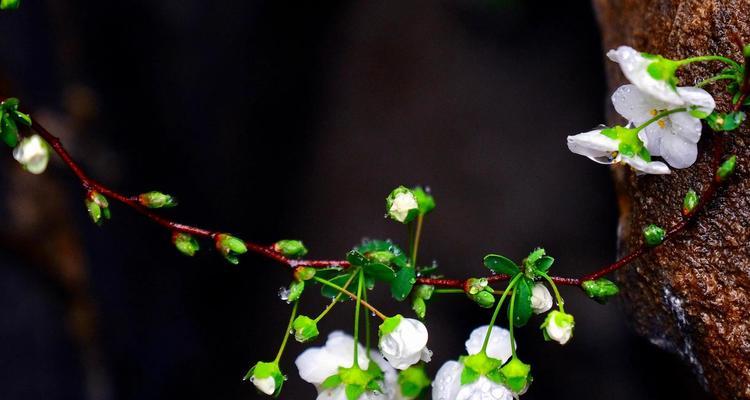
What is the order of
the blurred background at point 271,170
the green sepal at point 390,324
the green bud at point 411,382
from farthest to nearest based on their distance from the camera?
the blurred background at point 271,170, the green bud at point 411,382, the green sepal at point 390,324

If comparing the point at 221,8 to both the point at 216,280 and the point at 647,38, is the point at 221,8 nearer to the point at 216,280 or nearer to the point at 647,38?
the point at 216,280

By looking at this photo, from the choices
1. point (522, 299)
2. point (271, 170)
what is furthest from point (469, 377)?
point (271, 170)

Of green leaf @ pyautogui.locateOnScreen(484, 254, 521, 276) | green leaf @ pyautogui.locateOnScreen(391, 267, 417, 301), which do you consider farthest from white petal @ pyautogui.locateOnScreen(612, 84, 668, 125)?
green leaf @ pyautogui.locateOnScreen(391, 267, 417, 301)

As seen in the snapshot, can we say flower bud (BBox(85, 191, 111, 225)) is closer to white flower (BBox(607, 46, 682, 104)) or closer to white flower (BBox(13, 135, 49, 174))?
white flower (BBox(13, 135, 49, 174))

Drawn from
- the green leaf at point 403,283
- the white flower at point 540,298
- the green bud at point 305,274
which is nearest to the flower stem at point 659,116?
the white flower at point 540,298

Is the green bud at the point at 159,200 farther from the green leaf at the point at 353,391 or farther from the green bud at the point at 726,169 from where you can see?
the green bud at the point at 726,169
